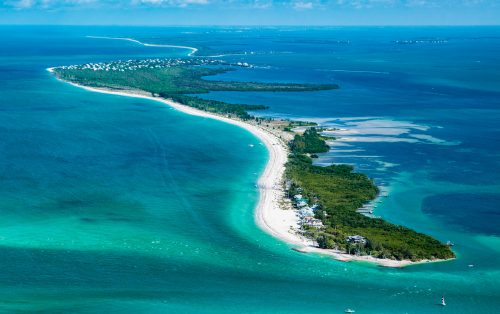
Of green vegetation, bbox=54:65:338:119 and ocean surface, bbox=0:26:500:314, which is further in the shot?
green vegetation, bbox=54:65:338:119

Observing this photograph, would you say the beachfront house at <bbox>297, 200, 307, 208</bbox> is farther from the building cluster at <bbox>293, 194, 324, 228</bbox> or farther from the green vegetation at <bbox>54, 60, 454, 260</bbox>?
the green vegetation at <bbox>54, 60, 454, 260</bbox>

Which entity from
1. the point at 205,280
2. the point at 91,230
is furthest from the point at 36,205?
the point at 205,280

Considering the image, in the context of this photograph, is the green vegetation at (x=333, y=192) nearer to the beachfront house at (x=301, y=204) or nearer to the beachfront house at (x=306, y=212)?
the beachfront house at (x=306, y=212)

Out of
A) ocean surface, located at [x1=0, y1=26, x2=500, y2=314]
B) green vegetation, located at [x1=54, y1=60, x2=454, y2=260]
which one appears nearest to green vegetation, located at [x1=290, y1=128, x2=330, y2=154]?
green vegetation, located at [x1=54, y1=60, x2=454, y2=260]

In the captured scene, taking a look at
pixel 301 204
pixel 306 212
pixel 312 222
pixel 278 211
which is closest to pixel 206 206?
pixel 278 211

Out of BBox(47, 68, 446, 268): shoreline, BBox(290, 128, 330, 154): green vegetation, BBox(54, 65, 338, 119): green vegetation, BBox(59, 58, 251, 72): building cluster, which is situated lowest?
BBox(47, 68, 446, 268): shoreline

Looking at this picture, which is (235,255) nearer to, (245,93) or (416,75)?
(245,93)

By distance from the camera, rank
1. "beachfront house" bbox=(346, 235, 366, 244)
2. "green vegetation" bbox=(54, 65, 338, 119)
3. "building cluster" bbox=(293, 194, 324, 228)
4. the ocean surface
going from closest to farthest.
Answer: the ocean surface → "beachfront house" bbox=(346, 235, 366, 244) → "building cluster" bbox=(293, 194, 324, 228) → "green vegetation" bbox=(54, 65, 338, 119)

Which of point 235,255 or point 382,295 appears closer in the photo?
point 382,295
